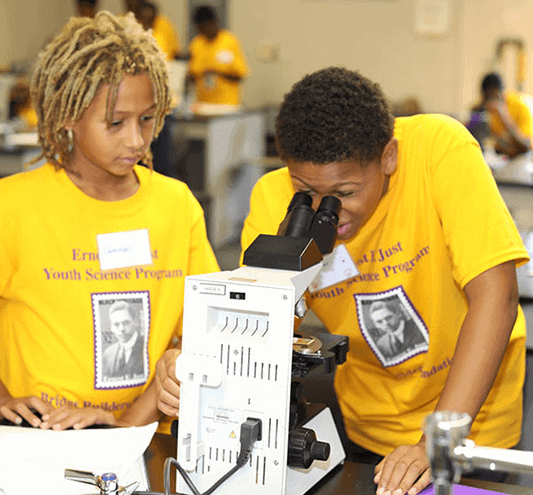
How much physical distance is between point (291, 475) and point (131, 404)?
1.63 ft

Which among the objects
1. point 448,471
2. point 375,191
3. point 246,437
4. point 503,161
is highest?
point 375,191

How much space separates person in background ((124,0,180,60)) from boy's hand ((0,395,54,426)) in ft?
19.9

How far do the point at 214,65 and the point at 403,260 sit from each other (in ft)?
19.9

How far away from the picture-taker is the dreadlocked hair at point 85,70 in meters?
1.42

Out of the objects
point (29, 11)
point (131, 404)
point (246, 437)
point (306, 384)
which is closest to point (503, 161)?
point (306, 384)

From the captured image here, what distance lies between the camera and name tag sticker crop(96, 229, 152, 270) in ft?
4.68

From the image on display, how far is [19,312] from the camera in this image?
141 cm

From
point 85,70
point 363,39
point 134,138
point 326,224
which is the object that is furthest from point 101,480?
point 363,39

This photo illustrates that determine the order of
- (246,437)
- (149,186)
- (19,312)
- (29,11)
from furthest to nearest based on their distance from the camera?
(29,11) < (149,186) < (19,312) < (246,437)

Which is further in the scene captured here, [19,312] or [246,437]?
[19,312]

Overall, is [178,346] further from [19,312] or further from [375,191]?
[375,191]

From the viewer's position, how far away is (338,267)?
1.33 metres

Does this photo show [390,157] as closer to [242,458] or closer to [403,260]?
[403,260]

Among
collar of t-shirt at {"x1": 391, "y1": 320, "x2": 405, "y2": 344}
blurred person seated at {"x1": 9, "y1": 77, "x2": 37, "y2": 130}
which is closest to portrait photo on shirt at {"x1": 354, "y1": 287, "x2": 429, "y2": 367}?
collar of t-shirt at {"x1": 391, "y1": 320, "x2": 405, "y2": 344}
